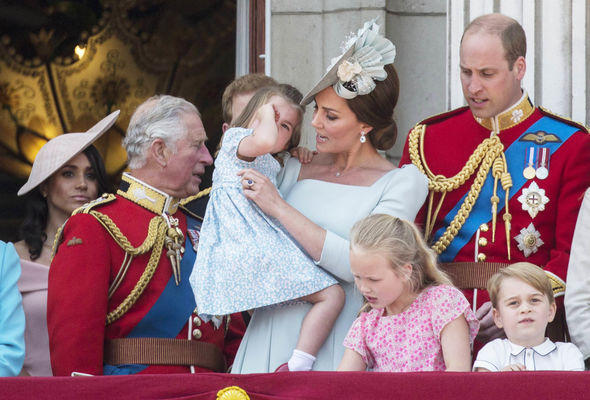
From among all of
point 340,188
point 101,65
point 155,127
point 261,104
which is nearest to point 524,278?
point 340,188

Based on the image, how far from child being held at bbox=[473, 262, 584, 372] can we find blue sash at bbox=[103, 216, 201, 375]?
104 cm

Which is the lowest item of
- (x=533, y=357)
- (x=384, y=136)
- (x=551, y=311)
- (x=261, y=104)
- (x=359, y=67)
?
(x=533, y=357)

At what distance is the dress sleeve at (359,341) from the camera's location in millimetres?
3623

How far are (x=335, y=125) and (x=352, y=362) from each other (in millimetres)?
802

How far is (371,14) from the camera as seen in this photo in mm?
5449

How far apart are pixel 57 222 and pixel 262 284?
1462mm

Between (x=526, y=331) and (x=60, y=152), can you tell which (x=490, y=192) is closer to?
(x=526, y=331)

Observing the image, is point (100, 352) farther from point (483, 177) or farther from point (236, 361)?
point (483, 177)

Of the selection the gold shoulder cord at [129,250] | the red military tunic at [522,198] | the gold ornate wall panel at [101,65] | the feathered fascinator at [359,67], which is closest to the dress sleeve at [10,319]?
the gold shoulder cord at [129,250]

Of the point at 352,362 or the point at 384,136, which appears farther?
the point at 384,136

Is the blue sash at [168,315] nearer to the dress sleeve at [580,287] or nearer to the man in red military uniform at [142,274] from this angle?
the man in red military uniform at [142,274]

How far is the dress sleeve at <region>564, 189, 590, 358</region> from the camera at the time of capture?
3.75 metres

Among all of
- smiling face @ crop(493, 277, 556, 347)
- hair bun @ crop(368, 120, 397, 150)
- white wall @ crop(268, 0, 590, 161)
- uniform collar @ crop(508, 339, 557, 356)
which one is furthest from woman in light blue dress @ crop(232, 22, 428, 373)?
white wall @ crop(268, 0, 590, 161)

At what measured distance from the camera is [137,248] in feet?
13.6
